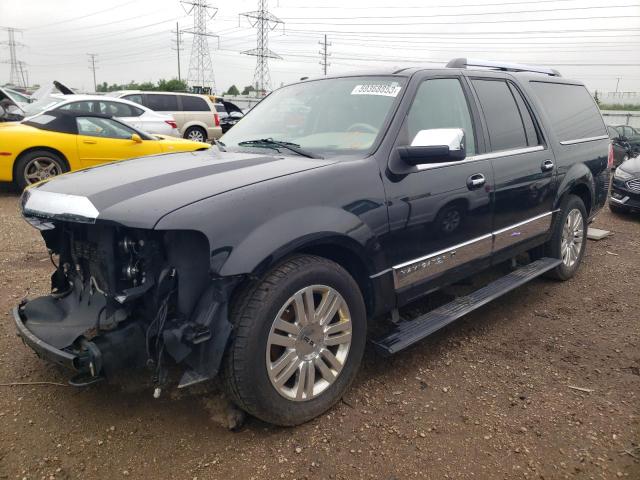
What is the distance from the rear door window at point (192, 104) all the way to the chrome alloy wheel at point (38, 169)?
848 cm

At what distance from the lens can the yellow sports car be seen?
24.4 ft

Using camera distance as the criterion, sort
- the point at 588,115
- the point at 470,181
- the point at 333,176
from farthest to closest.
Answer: the point at 588,115 < the point at 470,181 < the point at 333,176

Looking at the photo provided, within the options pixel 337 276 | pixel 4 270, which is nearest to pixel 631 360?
pixel 337 276

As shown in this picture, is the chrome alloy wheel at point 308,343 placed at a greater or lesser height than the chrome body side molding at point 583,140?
lesser

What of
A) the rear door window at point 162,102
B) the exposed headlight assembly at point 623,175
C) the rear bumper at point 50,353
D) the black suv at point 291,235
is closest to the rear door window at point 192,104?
the rear door window at point 162,102

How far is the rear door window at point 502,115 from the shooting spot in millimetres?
3635

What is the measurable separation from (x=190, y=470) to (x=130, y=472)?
0.26 m

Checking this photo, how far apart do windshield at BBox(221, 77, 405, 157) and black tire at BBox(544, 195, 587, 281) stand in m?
2.21

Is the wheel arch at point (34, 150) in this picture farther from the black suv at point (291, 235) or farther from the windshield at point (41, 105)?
the black suv at point (291, 235)

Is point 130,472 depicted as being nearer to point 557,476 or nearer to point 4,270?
point 557,476

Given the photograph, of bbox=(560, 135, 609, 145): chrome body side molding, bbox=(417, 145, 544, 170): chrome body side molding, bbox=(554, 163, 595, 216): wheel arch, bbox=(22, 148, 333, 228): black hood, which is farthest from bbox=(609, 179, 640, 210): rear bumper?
bbox=(22, 148, 333, 228): black hood

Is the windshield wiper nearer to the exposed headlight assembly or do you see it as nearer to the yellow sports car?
the yellow sports car

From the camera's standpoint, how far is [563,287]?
15.3 feet

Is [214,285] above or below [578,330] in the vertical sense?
above
